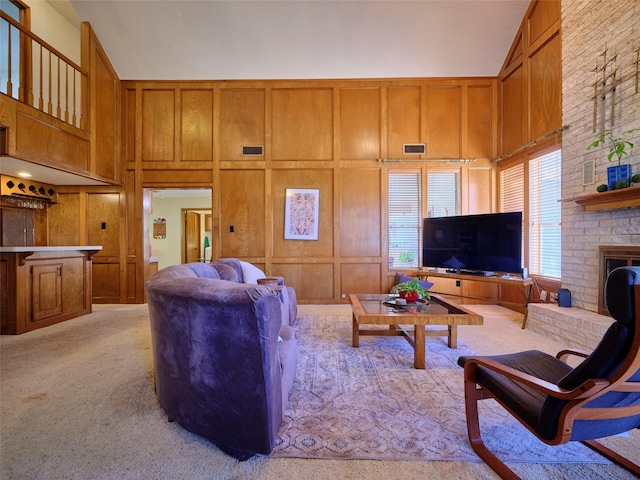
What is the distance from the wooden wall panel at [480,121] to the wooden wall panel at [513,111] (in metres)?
0.19

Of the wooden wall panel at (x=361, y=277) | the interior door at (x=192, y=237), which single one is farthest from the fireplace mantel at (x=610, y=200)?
the interior door at (x=192, y=237)

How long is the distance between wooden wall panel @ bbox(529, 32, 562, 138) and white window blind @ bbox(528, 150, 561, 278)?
1.43 feet

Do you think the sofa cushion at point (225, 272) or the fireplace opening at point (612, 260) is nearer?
the fireplace opening at point (612, 260)

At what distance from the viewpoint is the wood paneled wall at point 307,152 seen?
479 centimetres

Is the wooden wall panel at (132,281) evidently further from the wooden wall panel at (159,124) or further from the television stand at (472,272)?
the television stand at (472,272)

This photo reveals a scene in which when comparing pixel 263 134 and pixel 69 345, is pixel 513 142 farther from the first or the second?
pixel 69 345

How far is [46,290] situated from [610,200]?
22.0 ft

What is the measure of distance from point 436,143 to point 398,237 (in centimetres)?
182

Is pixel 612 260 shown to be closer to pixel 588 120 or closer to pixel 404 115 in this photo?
pixel 588 120

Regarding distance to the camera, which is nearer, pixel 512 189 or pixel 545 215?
pixel 545 215

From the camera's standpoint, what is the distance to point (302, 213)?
15.8 feet

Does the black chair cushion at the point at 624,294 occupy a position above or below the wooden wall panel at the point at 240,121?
below

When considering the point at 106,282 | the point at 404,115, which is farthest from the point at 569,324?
the point at 106,282

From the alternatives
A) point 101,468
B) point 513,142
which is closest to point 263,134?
point 513,142
